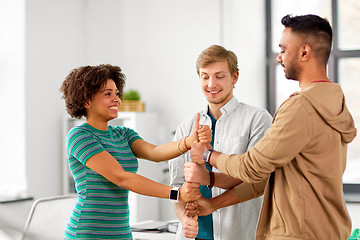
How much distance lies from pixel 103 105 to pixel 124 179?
31 centimetres

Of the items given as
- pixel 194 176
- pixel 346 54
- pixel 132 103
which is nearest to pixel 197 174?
pixel 194 176

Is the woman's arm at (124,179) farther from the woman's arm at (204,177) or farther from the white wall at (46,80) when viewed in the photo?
the white wall at (46,80)

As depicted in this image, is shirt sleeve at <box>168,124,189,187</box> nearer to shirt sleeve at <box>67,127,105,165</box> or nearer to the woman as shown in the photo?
the woman

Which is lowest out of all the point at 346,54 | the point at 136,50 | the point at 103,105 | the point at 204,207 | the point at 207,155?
the point at 204,207

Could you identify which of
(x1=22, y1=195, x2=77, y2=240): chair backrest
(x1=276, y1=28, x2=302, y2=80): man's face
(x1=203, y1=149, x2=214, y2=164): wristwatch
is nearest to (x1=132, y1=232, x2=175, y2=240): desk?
(x1=22, y1=195, x2=77, y2=240): chair backrest

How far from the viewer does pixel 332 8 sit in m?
4.12

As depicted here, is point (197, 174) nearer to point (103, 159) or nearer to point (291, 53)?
point (103, 159)

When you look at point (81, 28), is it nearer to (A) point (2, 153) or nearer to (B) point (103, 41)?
(B) point (103, 41)

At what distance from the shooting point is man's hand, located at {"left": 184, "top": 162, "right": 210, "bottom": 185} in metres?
1.96

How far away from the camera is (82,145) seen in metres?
1.87

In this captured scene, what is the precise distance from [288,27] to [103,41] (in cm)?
342

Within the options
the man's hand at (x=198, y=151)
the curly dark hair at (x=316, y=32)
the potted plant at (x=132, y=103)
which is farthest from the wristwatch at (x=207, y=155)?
the potted plant at (x=132, y=103)

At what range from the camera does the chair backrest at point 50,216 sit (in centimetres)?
236

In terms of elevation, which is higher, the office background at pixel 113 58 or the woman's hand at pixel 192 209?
the office background at pixel 113 58
